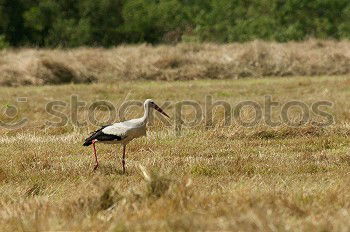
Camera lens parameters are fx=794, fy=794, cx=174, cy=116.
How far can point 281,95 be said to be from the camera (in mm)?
23047

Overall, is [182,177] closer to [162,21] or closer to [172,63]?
[172,63]

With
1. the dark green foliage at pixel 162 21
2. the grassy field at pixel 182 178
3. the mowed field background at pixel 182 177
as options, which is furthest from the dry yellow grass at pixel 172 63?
the mowed field background at pixel 182 177

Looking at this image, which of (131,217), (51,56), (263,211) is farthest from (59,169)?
(51,56)

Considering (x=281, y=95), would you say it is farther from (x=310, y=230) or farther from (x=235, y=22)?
(x=235, y=22)

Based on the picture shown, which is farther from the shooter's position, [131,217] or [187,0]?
[187,0]

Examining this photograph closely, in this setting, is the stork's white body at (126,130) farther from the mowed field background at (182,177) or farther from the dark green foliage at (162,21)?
the dark green foliage at (162,21)

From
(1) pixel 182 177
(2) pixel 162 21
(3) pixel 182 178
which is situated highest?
(3) pixel 182 178

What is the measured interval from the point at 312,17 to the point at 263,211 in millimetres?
41336

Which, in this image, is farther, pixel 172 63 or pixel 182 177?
pixel 172 63

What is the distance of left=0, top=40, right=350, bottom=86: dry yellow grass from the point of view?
98.4 ft

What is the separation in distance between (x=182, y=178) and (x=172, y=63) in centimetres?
2466

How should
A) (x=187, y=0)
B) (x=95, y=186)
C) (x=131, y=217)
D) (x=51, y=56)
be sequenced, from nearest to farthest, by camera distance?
(x=131, y=217) → (x=95, y=186) → (x=51, y=56) → (x=187, y=0)

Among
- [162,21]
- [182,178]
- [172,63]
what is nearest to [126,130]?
[182,178]

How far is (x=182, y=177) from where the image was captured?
8.12 m
